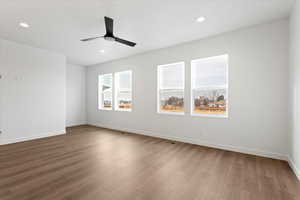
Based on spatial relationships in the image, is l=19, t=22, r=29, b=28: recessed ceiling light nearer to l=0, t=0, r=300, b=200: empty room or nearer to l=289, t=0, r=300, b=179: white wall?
l=0, t=0, r=300, b=200: empty room

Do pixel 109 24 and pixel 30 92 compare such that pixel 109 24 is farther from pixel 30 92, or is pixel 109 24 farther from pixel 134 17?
pixel 30 92

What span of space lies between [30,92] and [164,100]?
13.9 feet

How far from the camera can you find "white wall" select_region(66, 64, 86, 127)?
6364 millimetres

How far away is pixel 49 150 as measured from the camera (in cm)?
340

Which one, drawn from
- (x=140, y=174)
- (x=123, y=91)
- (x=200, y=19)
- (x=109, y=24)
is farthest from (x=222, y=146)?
(x=123, y=91)

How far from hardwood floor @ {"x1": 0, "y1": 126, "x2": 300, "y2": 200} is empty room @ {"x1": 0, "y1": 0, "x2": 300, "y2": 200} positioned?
0.02 m

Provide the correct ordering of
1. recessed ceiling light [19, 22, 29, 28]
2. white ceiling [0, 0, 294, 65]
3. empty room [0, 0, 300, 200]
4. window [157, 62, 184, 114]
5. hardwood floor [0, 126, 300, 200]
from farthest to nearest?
window [157, 62, 184, 114], recessed ceiling light [19, 22, 29, 28], white ceiling [0, 0, 294, 65], empty room [0, 0, 300, 200], hardwood floor [0, 126, 300, 200]

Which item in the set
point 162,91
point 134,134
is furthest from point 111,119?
point 162,91

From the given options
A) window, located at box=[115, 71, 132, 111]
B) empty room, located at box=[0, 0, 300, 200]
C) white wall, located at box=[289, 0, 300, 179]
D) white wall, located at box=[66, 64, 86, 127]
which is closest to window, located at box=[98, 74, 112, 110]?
window, located at box=[115, 71, 132, 111]

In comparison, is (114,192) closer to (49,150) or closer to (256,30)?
(49,150)

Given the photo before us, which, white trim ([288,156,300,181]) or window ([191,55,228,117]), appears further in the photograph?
window ([191,55,228,117])

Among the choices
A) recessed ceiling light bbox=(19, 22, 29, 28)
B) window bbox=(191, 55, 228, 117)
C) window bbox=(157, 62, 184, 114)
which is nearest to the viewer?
recessed ceiling light bbox=(19, 22, 29, 28)

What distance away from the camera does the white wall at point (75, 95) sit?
636 centimetres

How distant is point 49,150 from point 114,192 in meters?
2.54
